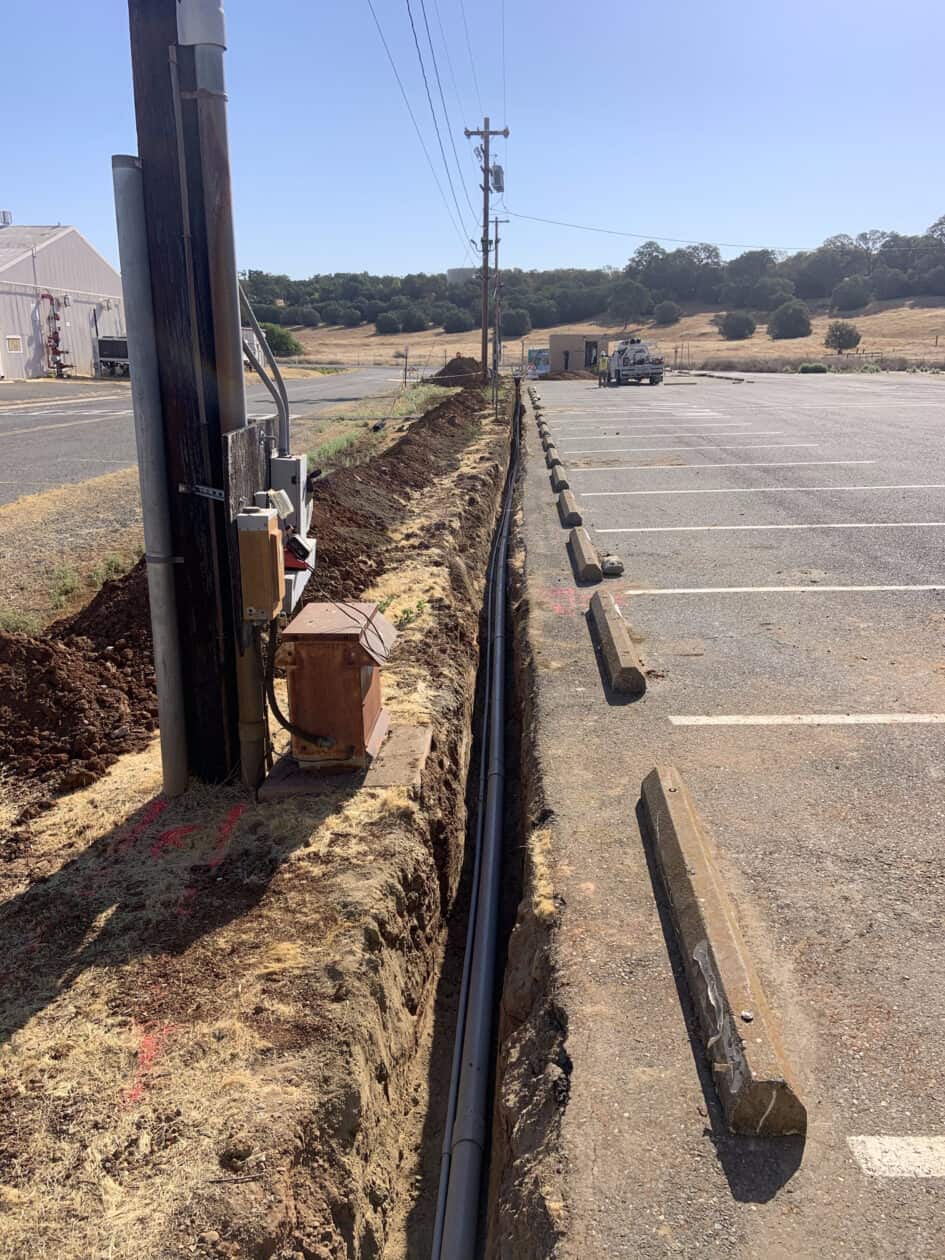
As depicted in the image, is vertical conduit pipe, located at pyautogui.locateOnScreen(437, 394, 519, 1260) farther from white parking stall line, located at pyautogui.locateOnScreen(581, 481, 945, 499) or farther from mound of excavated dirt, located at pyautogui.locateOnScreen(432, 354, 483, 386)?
mound of excavated dirt, located at pyautogui.locateOnScreen(432, 354, 483, 386)

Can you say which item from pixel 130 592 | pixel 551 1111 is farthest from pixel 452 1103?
pixel 130 592

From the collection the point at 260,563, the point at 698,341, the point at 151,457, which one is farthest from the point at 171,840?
the point at 698,341

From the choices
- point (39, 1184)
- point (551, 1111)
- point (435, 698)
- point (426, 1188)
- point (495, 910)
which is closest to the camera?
point (39, 1184)

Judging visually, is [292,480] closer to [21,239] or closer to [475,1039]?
[475,1039]

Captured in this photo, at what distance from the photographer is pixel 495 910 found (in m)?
4.93

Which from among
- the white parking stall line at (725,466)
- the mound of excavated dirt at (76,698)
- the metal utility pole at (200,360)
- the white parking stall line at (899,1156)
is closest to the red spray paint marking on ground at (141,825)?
the metal utility pole at (200,360)

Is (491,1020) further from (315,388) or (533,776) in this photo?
(315,388)

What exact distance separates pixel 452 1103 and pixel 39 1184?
1.62 metres

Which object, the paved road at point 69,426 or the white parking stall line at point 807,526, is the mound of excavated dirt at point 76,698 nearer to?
the white parking stall line at point 807,526

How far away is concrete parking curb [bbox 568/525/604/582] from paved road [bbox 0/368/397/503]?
7502 millimetres

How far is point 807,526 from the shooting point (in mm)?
10469

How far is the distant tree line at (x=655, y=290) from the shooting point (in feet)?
333

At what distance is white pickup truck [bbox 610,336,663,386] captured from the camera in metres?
44.4

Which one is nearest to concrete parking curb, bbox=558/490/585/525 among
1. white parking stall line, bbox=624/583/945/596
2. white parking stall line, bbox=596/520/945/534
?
white parking stall line, bbox=596/520/945/534
